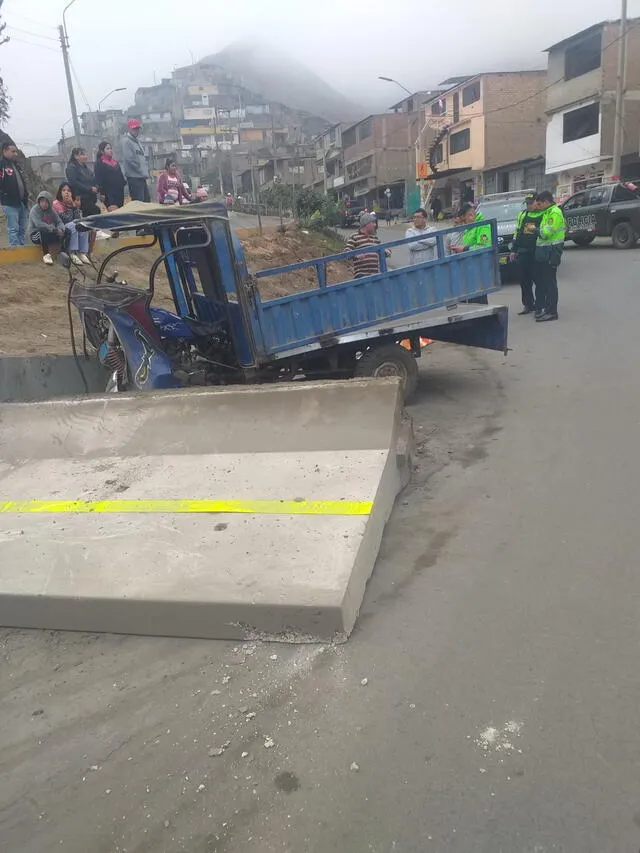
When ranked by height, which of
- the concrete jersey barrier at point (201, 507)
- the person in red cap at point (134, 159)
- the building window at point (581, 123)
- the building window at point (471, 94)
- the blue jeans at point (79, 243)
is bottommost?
the concrete jersey barrier at point (201, 507)

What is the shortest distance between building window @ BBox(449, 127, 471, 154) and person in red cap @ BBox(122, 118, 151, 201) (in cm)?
4283

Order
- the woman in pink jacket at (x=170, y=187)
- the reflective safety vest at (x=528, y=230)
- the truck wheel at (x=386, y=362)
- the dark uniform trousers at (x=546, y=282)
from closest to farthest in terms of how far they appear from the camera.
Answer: the truck wheel at (x=386, y=362), the dark uniform trousers at (x=546, y=282), the reflective safety vest at (x=528, y=230), the woman in pink jacket at (x=170, y=187)

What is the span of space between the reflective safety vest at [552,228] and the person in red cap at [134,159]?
7.24m

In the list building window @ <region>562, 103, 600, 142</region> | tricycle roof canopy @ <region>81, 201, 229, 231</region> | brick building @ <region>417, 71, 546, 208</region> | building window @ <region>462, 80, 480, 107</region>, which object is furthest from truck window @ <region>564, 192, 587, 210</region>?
building window @ <region>462, 80, 480, 107</region>

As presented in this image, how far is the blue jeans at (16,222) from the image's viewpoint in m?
12.1

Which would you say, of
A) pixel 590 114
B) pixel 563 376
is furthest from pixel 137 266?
pixel 590 114

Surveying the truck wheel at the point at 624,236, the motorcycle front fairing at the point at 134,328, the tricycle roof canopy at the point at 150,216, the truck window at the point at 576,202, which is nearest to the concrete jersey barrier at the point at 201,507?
the motorcycle front fairing at the point at 134,328

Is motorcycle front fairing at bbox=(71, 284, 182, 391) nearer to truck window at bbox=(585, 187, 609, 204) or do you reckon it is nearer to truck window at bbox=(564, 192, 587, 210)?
truck window at bbox=(585, 187, 609, 204)

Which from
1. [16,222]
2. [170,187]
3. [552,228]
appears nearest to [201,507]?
[552,228]

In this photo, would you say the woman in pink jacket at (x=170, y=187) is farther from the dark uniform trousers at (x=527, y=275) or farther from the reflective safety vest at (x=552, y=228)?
the reflective safety vest at (x=552, y=228)

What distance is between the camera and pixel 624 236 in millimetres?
19812

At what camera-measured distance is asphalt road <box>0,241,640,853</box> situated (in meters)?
2.29

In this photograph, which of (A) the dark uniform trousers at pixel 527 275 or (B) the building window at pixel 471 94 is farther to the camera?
(B) the building window at pixel 471 94

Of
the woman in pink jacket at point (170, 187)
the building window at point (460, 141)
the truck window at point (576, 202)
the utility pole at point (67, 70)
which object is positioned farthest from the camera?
the building window at point (460, 141)
